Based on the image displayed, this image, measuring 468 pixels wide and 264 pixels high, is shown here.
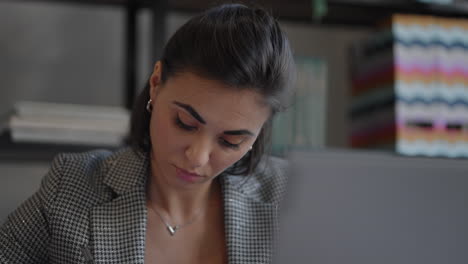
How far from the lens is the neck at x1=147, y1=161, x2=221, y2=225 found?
105 centimetres

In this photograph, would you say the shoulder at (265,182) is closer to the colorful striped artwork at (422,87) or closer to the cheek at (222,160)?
the cheek at (222,160)

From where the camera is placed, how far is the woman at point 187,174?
845 millimetres

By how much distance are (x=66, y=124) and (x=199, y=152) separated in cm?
67

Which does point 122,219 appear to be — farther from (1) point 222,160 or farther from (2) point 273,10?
(2) point 273,10

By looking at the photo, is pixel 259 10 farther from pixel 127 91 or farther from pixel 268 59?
Answer: pixel 127 91

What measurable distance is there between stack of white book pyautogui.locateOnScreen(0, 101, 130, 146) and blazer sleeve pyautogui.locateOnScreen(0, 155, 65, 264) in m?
0.46

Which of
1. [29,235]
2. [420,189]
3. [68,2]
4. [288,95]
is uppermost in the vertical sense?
[68,2]

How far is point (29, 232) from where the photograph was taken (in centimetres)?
93

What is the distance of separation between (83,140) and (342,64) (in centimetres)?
86

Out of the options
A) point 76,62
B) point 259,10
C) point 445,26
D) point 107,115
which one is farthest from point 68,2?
point 445,26

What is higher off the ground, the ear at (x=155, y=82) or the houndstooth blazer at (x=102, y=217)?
the ear at (x=155, y=82)

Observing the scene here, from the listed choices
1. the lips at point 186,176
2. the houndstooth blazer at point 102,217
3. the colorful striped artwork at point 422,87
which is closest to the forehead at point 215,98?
the lips at point 186,176

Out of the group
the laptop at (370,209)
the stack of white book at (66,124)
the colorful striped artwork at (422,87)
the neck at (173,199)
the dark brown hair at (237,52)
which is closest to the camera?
the laptop at (370,209)

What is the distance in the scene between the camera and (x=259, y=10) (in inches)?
35.7
